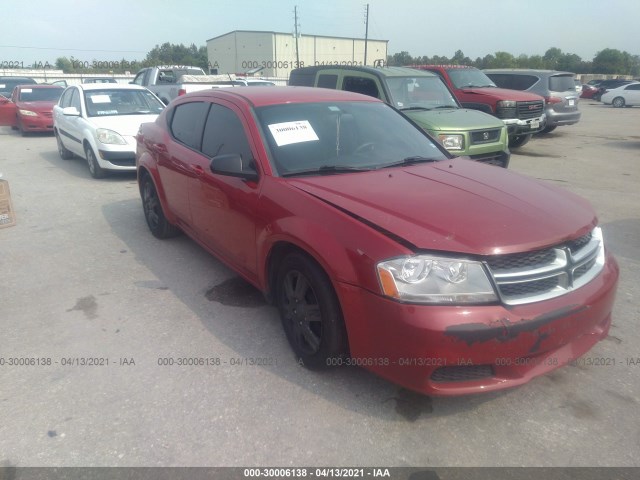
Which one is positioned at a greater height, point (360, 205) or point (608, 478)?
point (360, 205)

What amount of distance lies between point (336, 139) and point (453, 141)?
436 cm

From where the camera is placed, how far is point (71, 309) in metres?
4.07

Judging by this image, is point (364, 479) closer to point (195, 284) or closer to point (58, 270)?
point (195, 284)

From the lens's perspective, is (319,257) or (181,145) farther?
(181,145)

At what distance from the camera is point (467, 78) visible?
12.1 m

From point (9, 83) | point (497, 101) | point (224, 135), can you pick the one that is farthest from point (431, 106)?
point (9, 83)

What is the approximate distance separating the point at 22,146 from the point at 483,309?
14049 millimetres

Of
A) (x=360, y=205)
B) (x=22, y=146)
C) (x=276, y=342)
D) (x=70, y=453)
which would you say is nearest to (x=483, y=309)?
(x=360, y=205)

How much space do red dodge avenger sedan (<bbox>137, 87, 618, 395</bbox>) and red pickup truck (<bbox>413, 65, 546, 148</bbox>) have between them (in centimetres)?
804

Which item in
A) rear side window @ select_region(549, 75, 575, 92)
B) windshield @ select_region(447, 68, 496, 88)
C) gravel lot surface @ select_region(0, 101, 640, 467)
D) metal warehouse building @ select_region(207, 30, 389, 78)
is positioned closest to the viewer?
gravel lot surface @ select_region(0, 101, 640, 467)

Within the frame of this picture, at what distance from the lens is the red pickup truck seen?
11219 mm

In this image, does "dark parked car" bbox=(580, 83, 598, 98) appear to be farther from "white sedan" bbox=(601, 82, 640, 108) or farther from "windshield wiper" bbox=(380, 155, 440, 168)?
"windshield wiper" bbox=(380, 155, 440, 168)

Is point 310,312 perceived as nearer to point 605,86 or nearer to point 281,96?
point 281,96

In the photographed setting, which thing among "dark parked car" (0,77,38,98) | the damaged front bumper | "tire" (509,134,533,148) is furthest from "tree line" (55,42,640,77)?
the damaged front bumper
